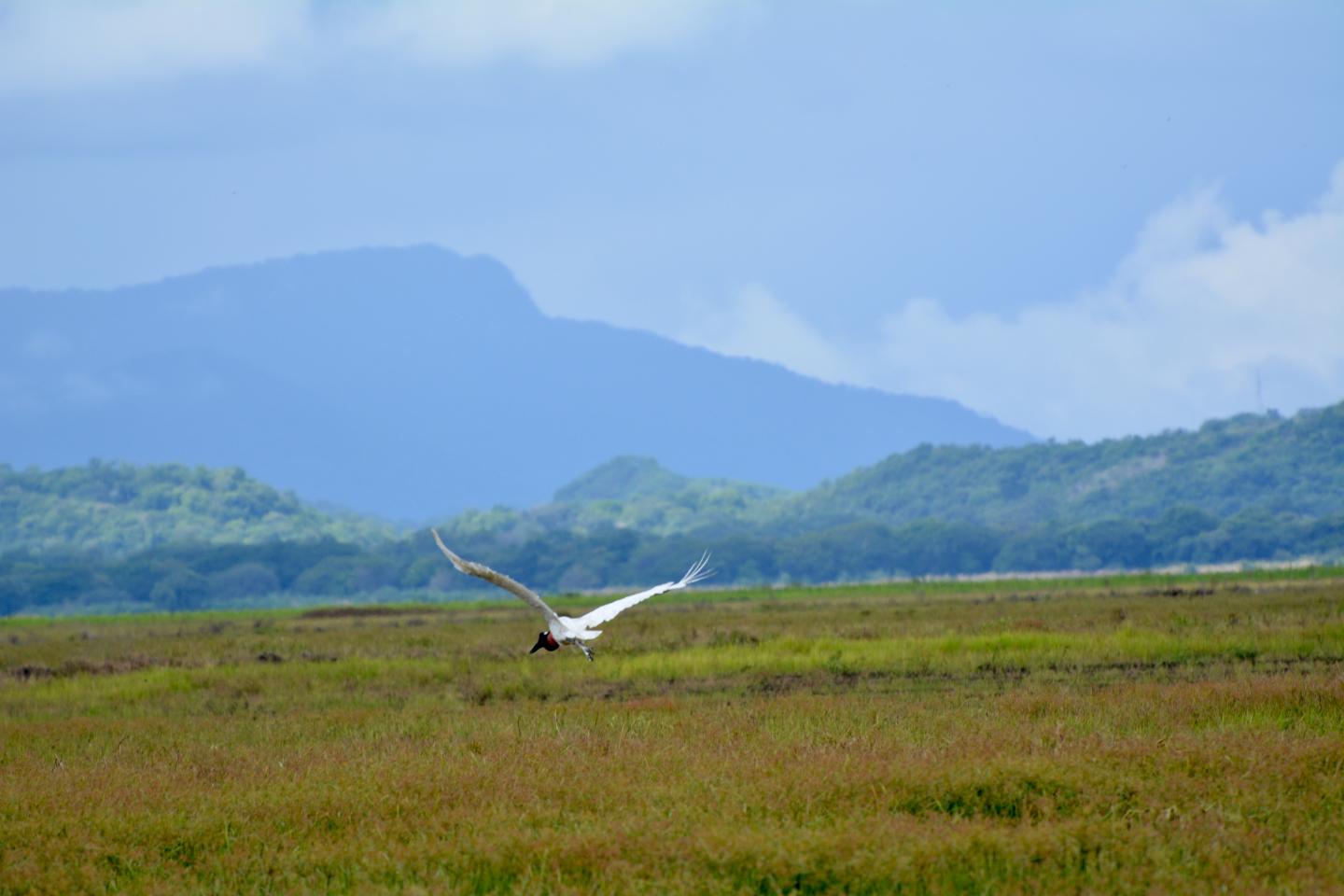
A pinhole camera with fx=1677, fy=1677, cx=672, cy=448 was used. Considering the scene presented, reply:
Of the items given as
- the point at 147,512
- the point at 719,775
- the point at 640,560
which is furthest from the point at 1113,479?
the point at 719,775

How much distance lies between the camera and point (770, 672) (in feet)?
90.7

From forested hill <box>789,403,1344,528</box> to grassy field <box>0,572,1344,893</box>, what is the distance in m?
120

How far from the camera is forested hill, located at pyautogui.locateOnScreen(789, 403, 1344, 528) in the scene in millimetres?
155375

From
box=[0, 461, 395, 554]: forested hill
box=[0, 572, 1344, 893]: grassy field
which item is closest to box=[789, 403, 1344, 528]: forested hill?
box=[0, 461, 395, 554]: forested hill

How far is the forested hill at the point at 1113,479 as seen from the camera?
15538 cm

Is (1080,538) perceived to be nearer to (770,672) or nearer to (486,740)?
(770,672)

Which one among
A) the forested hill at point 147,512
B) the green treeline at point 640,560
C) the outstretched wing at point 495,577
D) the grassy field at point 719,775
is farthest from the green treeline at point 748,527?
the outstretched wing at point 495,577

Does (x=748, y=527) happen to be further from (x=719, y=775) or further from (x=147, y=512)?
(x=719, y=775)

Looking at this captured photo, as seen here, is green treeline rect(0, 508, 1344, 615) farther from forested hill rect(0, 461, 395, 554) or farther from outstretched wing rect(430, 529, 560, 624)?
outstretched wing rect(430, 529, 560, 624)

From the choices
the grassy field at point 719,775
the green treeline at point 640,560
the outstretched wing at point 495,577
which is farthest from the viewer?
the green treeline at point 640,560

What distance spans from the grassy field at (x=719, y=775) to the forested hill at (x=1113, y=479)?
119976 millimetres

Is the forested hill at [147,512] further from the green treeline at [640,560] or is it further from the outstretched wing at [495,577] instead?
the outstretched wing at [495,577]

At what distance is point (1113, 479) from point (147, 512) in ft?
325

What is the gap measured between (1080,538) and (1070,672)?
109m
